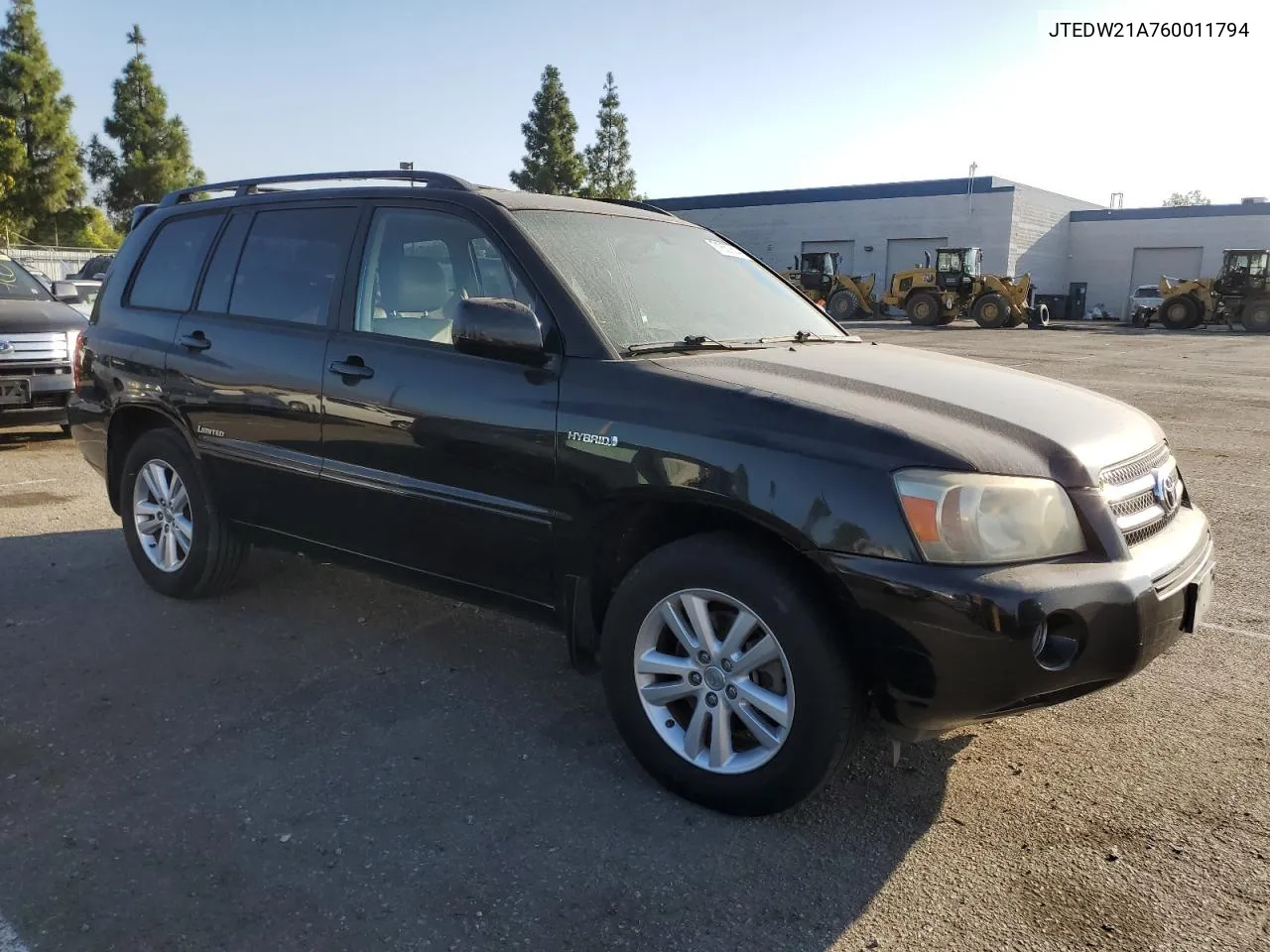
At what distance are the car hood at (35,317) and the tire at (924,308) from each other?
29530 millimetres

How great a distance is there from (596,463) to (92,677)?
231 cm

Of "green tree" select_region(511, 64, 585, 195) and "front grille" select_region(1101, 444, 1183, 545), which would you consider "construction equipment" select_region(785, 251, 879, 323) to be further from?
"front grille" select_region(1101, 444, 1183, 545)

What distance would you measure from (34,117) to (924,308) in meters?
38.5

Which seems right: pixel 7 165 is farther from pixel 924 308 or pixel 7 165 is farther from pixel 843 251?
pixel 843 251

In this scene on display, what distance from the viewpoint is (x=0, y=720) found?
3537 mm

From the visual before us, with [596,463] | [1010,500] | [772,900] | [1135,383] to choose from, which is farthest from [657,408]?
[1135,383]

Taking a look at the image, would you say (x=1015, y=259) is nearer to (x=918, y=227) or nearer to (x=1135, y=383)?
(x=918, y=227)

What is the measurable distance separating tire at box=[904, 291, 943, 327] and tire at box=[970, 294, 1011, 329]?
1284 mm

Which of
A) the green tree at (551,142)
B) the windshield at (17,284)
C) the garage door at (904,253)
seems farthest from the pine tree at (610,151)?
the windshield at (17,284)

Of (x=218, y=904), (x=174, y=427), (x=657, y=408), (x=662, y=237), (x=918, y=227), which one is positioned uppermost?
(x=918, y=227)

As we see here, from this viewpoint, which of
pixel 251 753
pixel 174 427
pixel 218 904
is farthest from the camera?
pixel 174 427

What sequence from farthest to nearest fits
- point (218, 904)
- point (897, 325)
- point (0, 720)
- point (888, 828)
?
point (897, 325) → point (0, 720) → point (888, 828) → point (218, 904)

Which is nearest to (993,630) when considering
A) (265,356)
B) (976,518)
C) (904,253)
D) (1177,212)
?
(976,518)

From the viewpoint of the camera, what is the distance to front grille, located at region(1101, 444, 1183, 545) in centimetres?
283
